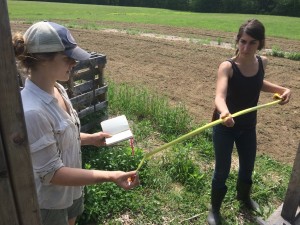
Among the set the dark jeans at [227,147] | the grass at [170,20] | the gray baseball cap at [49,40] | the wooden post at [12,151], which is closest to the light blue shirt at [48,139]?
the gray baseball cap at [49,40]

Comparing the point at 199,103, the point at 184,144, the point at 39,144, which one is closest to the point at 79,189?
the point at 39,144

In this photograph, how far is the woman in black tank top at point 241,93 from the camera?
3129mm

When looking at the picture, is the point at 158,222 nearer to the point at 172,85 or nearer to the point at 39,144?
the point at 39,144

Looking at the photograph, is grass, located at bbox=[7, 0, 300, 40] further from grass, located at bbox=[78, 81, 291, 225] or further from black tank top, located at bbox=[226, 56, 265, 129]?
black tank top, located at bbox=[226, 56, 265, 129]

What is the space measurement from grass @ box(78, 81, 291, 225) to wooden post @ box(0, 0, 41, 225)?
2225 millimetres

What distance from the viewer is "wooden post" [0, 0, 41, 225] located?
112cm

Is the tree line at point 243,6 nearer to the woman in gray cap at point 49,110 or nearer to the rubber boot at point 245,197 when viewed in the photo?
the rubber boot at point 245,197

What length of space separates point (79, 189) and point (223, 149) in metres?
1.52

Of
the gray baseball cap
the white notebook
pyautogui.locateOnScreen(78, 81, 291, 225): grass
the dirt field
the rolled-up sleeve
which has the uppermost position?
the gray baseball cap

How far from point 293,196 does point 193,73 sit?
25.3 ft

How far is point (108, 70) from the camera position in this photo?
10.4 m

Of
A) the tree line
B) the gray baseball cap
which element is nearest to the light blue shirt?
the gray baseball cap

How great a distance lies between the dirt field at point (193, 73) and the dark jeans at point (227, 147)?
2.18m

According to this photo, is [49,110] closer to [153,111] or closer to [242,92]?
[242,92]
